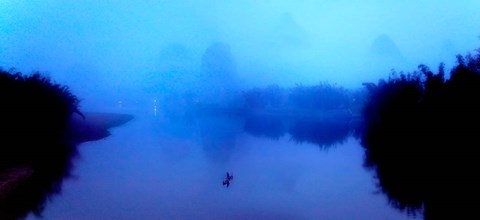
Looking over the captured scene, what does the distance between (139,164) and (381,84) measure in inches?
712

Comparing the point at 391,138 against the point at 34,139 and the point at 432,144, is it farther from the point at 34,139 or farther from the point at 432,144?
the point at 34,139

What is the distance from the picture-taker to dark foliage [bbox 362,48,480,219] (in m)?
11.5

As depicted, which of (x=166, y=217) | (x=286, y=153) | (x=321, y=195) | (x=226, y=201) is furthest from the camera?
(x=286, y=153)

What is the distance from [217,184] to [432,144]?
32.5ft

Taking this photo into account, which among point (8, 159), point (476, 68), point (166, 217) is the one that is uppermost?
point (476, 68)

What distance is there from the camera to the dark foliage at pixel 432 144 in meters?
11.5

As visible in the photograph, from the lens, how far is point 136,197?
11.7 m

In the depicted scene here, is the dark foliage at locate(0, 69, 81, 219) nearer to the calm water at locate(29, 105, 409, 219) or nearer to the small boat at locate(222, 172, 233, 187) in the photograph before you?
the calm water at locate(29, 105, 409, 219)

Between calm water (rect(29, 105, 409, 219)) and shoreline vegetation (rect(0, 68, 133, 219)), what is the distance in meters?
0.60

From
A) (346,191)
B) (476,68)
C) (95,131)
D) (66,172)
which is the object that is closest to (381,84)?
(476,68)

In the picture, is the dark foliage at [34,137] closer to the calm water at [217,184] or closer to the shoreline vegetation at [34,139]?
the shoreline vegetation at [34,139]

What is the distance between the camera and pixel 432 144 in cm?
1773

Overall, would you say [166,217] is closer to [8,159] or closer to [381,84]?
[8,159]

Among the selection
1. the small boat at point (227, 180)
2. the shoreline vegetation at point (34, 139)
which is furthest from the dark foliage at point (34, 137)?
the small boat at point (227, 180)
